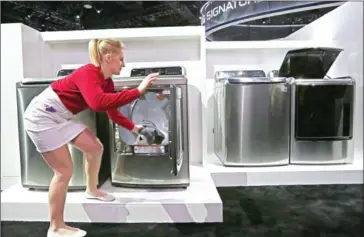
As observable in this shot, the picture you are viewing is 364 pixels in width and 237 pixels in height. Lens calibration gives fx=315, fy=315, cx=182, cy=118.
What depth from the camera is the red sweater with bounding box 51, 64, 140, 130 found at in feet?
4.36

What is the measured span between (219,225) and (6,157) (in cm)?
148

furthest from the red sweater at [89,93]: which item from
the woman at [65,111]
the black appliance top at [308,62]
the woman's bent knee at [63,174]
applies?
the black appliance top at [308,62]

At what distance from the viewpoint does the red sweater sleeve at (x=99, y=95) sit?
133 centimetres

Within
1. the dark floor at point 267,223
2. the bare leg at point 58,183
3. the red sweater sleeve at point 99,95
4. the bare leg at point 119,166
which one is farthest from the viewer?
the bare leg at point 119,166

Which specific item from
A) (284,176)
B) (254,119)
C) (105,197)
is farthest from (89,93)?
(284,176)

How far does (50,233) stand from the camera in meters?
1.49

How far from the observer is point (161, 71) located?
6.91 ft

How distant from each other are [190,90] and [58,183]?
120cm

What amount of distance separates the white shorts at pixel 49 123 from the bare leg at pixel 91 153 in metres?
0.07

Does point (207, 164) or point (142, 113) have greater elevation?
point (142, 113)

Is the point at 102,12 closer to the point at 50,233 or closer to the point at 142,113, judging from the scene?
the point at 142,113

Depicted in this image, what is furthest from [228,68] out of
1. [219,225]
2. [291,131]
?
[219,225]

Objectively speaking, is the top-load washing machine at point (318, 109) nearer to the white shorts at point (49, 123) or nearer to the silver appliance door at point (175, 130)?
the silver appliance door at point (175, 130)

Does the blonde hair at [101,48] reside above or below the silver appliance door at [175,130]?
above
